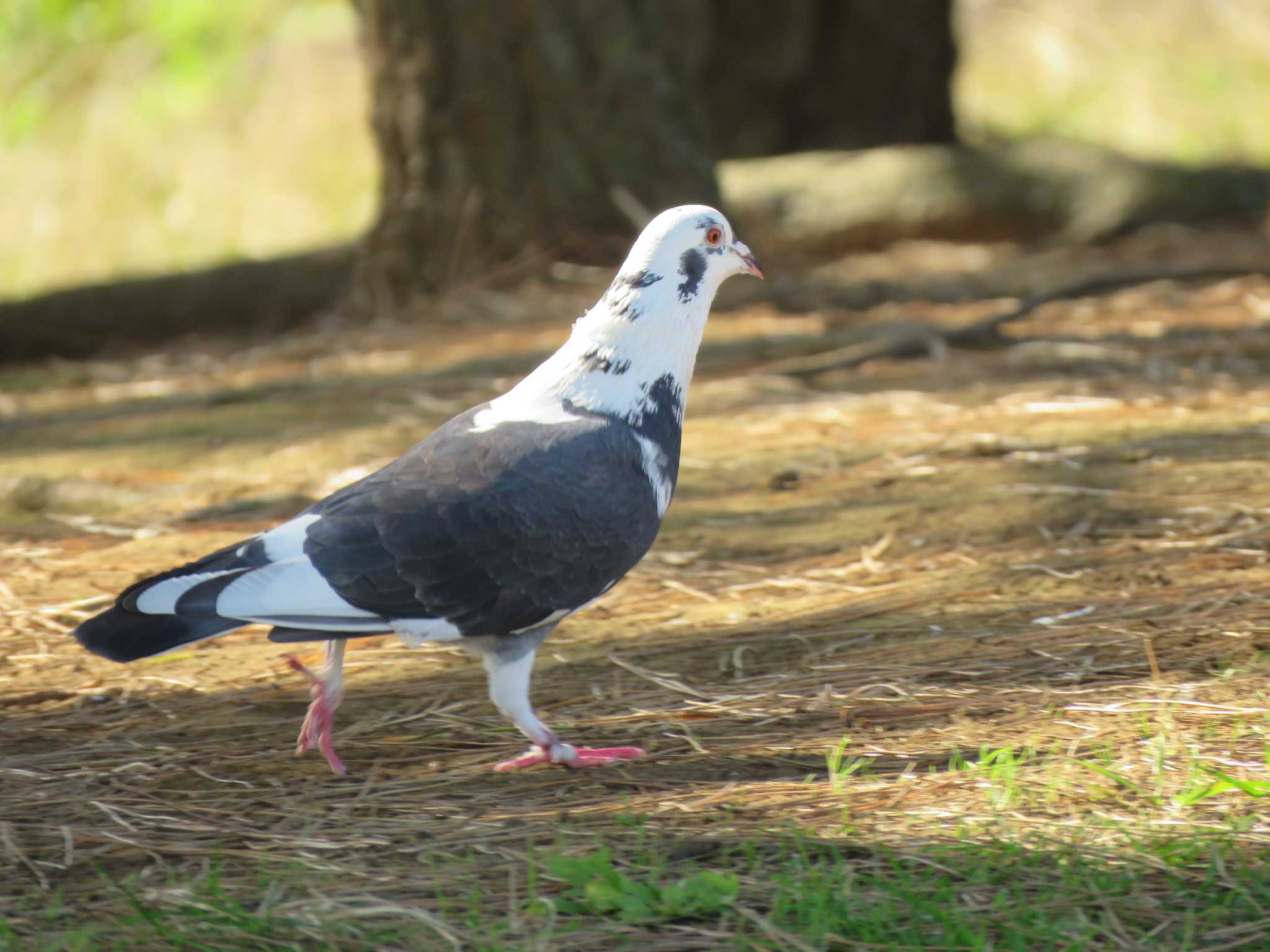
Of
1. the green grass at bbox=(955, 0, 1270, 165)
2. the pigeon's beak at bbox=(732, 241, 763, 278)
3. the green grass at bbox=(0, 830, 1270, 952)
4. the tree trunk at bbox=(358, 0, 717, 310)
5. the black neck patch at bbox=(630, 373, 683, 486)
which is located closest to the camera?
the green grass at bbox=(0, 830, 1270, 952)

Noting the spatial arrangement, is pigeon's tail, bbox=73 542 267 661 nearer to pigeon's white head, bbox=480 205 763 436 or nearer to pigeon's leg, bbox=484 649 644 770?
pigeon's leg, bbox=484 649 644 770

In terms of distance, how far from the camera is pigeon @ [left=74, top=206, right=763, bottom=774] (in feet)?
9.18

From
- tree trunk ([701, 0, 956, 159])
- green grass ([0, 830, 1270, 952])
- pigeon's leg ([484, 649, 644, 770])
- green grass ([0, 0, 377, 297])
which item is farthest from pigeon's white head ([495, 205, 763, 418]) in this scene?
tree trunk ([701, 0, 956, 159])

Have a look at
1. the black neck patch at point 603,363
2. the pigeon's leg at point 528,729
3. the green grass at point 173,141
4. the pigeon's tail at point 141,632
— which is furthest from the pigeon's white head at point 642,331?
the green grass at point 173,141

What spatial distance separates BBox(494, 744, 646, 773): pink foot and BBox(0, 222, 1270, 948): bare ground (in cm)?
→ 4

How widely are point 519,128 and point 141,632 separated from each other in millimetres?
4999

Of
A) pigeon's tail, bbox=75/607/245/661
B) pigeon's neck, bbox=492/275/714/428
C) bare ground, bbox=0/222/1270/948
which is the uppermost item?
pigeon's neck, bbox=492/275/714/428

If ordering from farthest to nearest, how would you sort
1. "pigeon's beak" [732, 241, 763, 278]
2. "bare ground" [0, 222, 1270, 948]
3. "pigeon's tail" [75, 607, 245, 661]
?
1. "pigeon's beak" [732, 241, 763, 278]
2. "pigeon's tail" [75, 607, 245, 661]
3. "bare ground" [0, 222, 1270, 948]

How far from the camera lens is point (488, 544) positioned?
292cm

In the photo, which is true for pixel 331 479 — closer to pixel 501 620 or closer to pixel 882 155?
Answer: pixel 501 620

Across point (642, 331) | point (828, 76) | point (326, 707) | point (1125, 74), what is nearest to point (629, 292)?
point (642, 331)

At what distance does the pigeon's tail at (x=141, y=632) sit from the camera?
272 cm

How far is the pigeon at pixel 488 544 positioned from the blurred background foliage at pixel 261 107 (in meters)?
6.48

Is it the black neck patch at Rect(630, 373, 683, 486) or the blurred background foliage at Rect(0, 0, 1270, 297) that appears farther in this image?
the blurred background foliage at Rect(0, 0, 1270, 297)
